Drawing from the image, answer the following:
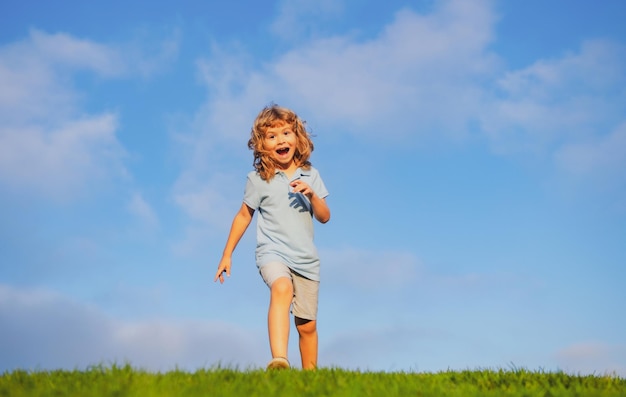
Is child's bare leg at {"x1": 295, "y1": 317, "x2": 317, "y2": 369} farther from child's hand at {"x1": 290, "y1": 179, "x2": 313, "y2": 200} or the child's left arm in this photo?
child's hand at {"x1": 290, "y1": 179, "x2": 313, "y2": 200}

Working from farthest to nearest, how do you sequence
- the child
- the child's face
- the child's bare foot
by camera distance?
the child's face < the child < the child's bare foot

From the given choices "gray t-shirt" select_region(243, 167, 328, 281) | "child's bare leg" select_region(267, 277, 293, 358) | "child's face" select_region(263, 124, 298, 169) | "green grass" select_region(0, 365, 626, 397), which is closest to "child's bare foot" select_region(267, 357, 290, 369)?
"child's bare leg" select_region(267, 277, 293, 358)

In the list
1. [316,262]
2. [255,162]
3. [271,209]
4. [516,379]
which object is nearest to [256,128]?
[255,162]

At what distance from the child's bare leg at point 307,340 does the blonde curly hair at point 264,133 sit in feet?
5.81

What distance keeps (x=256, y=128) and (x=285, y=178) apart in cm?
73

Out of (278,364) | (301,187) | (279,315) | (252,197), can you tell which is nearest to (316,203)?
(301,187)

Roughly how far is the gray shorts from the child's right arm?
417 millimetres

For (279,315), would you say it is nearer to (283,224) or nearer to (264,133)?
(283,224)

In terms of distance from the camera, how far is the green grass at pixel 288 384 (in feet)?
17.7

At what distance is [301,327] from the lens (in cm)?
Answer: 842

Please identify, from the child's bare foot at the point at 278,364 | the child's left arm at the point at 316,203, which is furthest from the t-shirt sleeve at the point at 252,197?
the child's bare foot at the point at 278,364

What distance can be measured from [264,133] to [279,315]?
2.25 meters

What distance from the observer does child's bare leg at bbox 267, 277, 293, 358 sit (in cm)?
766

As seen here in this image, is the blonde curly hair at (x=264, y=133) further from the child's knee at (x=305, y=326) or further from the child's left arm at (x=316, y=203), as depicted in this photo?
the child's knee at (x=305, y=326)
